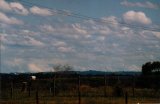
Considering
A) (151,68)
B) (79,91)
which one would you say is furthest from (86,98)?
(151,68)

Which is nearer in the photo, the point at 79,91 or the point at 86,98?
the point at 79,91

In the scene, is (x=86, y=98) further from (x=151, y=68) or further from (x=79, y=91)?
(x=151, y=68)

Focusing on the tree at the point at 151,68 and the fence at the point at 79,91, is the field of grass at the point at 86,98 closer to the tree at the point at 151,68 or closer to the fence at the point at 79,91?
the fence at the point at 79,91

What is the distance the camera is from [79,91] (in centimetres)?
3384

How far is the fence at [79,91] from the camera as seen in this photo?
108ft

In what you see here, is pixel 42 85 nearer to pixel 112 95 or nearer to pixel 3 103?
pixel 112 95

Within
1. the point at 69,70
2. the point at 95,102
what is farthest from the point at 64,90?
the point at 69,70

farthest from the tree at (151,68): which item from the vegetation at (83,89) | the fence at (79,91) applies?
the fence at (79,91)

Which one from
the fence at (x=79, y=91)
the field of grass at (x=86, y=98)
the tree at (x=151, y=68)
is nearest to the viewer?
the field of grass at (x=86, y=98)

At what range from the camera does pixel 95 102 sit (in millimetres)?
29922

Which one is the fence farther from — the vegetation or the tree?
the tree

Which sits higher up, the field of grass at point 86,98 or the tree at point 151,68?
the tree at point 151,68

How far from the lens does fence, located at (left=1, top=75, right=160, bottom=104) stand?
108 feet

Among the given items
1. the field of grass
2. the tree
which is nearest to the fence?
the field of grass
